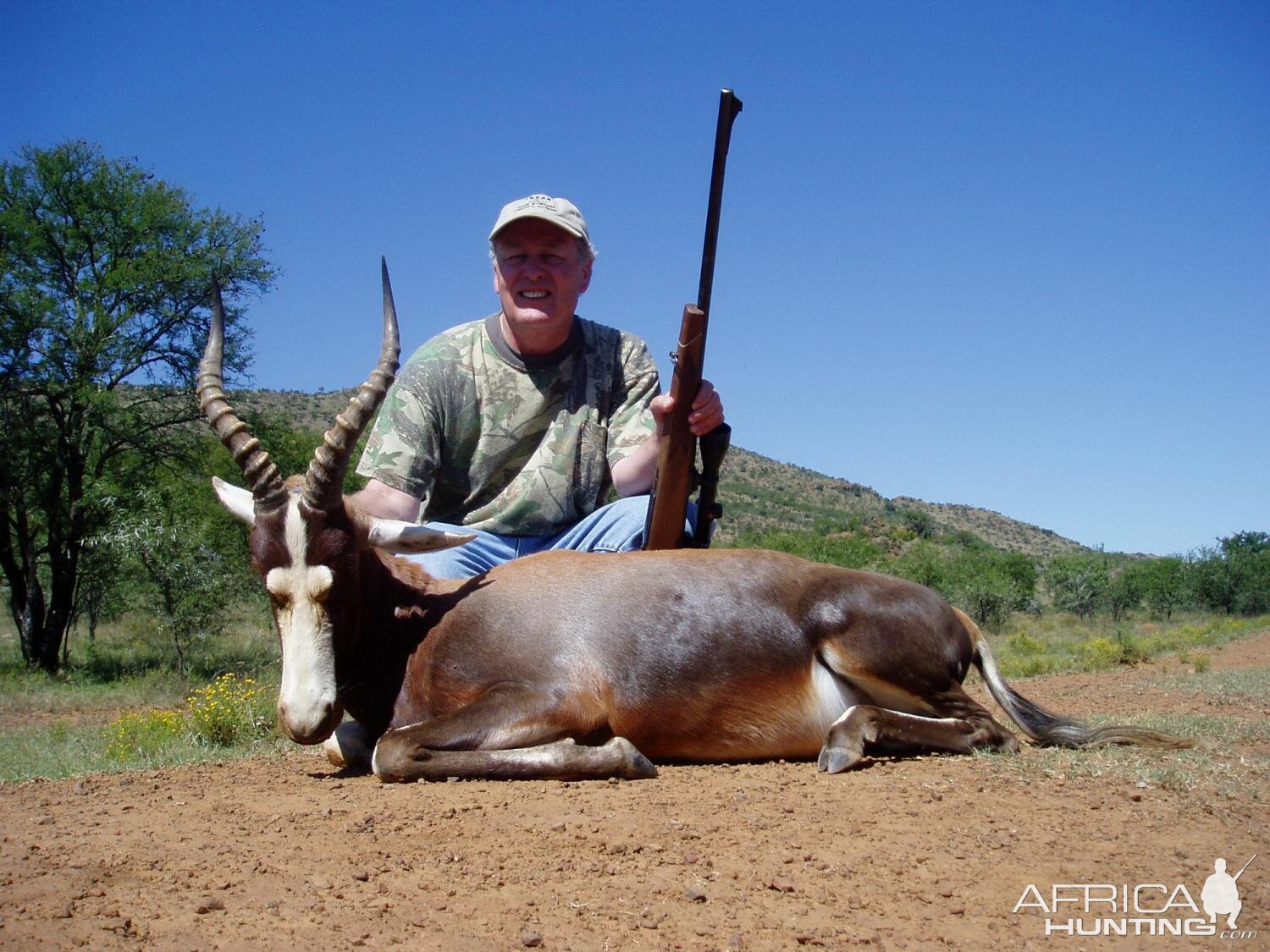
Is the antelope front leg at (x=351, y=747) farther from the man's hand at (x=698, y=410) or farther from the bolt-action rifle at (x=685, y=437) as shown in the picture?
the man's hand at (x=698, y=410)

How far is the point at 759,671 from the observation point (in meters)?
5.17

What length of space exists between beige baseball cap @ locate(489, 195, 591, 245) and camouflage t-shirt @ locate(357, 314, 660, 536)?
2.33ft

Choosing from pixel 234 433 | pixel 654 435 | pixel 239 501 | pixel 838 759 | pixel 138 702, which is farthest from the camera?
pixel 138 702

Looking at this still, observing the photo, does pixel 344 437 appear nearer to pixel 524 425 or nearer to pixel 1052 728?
pixel 524 425

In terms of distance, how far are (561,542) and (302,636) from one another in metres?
2.37

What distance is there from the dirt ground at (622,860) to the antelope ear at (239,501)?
127 centimetres

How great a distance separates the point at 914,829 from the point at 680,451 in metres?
2.90

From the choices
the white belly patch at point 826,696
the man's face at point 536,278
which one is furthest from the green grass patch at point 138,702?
the white belly patch at point 826,696

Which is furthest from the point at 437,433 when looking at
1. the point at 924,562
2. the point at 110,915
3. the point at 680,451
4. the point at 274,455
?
the point at 924,562

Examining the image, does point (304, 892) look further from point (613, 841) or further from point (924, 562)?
point (924, 562)

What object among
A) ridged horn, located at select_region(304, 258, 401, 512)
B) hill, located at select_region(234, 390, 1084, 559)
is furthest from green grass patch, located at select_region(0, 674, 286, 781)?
hill, located at select_region(234, 390, 1084, 559)

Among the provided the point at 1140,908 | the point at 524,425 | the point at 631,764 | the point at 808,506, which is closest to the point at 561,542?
the point at 524,425

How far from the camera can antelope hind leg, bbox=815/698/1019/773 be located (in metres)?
4.93

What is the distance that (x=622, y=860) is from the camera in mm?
3457
